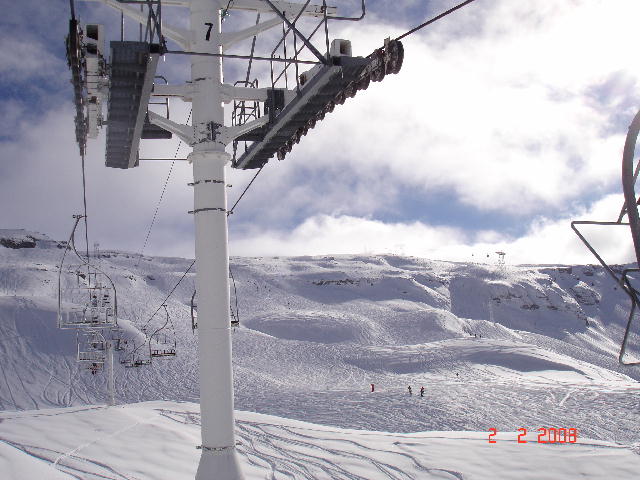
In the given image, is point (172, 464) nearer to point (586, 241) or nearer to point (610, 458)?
point (586, 241)

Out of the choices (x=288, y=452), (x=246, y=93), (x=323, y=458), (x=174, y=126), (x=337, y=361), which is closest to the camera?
(x=174, y=126)

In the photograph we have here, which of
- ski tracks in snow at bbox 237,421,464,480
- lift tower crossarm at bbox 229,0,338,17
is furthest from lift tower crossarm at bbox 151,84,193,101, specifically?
ski tracks in snow at bbox 237,421,464,480

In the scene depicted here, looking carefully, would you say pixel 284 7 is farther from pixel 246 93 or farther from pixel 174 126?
pixel 174 126

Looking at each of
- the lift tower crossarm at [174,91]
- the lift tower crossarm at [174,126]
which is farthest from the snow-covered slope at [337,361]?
the lift tower crossarm at [174,91]

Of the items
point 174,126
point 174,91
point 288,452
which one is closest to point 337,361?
point 288,452

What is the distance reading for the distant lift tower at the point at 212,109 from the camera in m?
8.11

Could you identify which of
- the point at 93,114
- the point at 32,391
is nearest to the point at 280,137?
the point at 93,114

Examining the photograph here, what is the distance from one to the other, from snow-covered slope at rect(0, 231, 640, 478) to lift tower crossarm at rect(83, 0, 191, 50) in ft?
65.6

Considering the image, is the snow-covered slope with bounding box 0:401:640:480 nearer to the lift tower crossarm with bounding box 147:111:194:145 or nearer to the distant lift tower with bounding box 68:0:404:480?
the distant lift tower with bounding box 68:0:404:480

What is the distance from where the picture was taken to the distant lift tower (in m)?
8.11

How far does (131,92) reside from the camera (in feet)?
26.3

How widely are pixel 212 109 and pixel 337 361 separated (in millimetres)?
40831

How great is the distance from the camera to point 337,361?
47.9 m

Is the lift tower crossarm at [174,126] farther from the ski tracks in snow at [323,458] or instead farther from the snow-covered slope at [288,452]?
the ski tracks in snow at [323,458]
